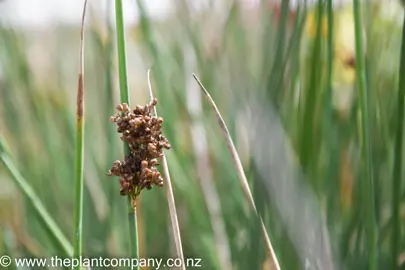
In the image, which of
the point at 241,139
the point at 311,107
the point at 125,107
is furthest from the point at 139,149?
the point at 241,139

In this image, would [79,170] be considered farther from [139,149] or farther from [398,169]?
[398,169]

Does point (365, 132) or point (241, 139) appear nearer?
point (365, 132)

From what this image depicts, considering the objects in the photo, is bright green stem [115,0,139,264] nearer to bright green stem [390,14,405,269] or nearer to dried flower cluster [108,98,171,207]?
dried flower cluster [108,98,171,207]

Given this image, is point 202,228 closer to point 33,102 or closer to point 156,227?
point 156,227

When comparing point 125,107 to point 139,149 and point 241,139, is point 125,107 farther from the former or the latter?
point 241,139

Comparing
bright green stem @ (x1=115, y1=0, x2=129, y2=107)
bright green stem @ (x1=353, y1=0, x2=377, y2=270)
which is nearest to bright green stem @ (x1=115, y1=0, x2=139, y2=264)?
bright green stem @ (x1=115, y1=0, x2=129, y2=107)

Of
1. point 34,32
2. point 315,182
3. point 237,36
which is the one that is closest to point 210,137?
point 237,36
